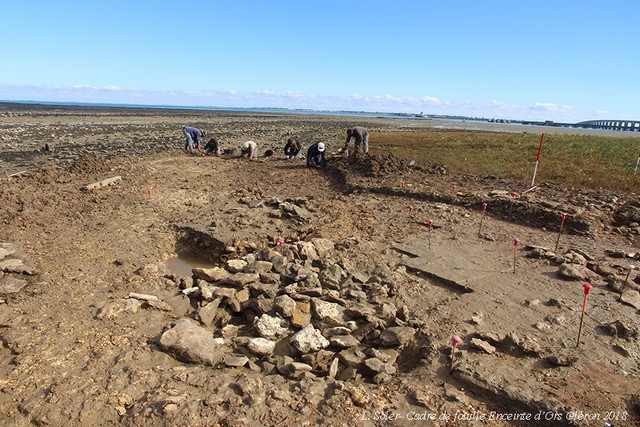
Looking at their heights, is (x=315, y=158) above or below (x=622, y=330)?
above

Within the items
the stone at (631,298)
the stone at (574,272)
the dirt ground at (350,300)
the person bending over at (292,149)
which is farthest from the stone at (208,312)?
the person bending over at (292,149)

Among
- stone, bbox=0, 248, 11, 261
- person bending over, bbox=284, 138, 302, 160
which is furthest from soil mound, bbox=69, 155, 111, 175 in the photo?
person bending over, bbox=284, 138, 302, 160

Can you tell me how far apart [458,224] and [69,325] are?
752cm

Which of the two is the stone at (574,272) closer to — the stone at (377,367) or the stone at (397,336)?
the stone at (397,336)

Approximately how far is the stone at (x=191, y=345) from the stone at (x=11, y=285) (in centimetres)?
264

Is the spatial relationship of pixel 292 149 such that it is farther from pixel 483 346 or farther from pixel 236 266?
pixel 483 346

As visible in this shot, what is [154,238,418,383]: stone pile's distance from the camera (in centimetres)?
420

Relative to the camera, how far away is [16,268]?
18.7 feet

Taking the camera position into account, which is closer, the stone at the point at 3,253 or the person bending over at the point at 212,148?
the stone at the point at 3,253

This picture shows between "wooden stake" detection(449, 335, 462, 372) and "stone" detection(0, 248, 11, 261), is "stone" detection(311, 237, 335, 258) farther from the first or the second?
"stone" detection(0, 248, 11, 261)

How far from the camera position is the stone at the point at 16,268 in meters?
5.67

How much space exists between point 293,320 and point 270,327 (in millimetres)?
320

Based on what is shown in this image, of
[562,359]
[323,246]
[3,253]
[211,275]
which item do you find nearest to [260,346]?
[211,275]

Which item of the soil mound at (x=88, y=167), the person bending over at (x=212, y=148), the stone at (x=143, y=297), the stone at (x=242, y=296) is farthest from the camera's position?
the person bending over at (x=212, y=148)
